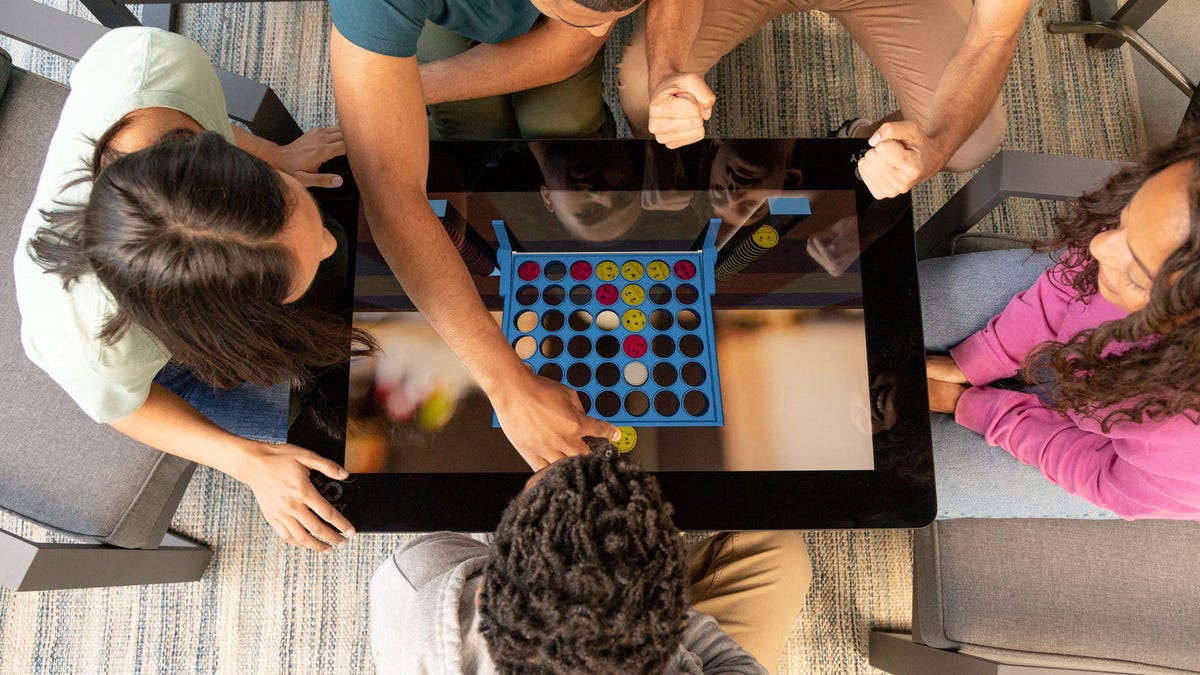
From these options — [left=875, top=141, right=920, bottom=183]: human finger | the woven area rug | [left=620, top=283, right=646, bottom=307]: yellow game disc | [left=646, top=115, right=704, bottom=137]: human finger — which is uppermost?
[left=646, top=115, right=704, bottom=137]: human finger

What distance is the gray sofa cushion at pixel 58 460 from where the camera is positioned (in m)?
0.91

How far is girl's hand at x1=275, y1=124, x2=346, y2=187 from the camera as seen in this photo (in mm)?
878

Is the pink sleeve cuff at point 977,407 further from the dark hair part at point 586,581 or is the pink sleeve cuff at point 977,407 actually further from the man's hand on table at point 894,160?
the dark hair part at point 586,581

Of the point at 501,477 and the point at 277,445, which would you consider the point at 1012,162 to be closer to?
the point at 501,477

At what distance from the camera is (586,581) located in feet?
1.77

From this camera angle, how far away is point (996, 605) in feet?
2.90

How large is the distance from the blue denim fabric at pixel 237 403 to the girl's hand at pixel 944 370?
2.81 feet

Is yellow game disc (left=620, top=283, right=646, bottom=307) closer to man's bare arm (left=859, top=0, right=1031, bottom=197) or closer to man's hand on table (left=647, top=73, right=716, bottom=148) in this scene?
man's hand on table (left=647, top=73, right=716, bottom=148)

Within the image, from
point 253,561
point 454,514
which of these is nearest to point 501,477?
point 454,514

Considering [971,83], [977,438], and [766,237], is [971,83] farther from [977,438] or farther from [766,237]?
[977,438]

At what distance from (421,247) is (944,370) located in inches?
27.5

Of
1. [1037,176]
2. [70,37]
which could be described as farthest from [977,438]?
[70,37]

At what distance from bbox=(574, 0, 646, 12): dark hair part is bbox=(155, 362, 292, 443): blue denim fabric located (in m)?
0.61

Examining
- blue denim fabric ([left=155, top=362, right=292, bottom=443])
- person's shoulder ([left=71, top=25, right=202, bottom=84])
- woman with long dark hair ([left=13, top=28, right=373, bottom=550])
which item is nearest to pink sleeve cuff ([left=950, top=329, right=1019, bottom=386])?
woman with long dark hair ([left=13, top=28, right=373, bottom=550])
